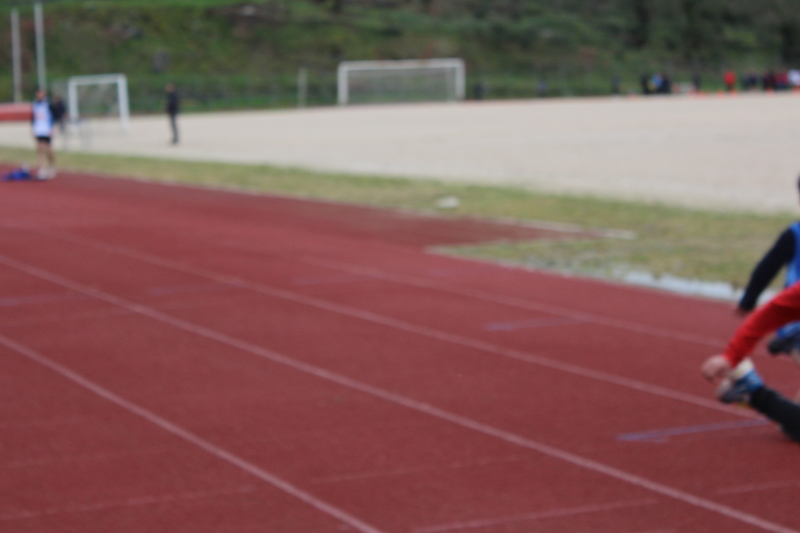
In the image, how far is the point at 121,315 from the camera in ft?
29.2

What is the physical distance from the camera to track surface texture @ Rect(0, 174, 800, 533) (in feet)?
15.6

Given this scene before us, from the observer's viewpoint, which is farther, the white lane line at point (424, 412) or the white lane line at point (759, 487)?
the white lane line at point (759, 487)

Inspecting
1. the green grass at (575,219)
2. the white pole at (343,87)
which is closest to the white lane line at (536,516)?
the green grass at (575,219)

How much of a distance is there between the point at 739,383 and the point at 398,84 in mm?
59478

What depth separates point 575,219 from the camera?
1482 centimetres

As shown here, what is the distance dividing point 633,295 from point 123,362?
4.52m

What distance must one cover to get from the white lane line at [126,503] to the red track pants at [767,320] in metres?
2.18

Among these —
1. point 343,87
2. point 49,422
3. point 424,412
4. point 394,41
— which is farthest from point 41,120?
point 394,41

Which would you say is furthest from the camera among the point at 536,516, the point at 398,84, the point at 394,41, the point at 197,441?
the point at 394,41

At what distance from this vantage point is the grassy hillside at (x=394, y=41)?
70500 mm

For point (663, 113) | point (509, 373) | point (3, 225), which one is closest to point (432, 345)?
point (509, 373)

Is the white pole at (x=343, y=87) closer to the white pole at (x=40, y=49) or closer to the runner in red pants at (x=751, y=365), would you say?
the white pole at (x=40, y=49)

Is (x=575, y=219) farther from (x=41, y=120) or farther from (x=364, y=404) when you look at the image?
(x=41, y=120)

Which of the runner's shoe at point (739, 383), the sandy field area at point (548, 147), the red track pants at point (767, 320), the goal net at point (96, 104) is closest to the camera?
the red track pants at point (767, 320)
